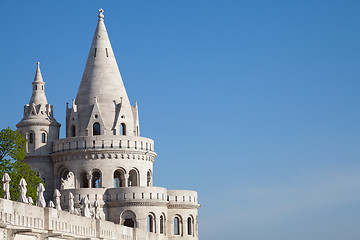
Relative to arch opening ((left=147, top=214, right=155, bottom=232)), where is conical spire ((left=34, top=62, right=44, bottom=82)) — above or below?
above

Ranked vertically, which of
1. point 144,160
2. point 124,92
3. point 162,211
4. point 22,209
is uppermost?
point 124,92

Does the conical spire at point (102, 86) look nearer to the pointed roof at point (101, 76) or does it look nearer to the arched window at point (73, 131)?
the pointed roof at point (101, 76)

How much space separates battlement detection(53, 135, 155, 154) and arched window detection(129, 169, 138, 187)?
237 cm

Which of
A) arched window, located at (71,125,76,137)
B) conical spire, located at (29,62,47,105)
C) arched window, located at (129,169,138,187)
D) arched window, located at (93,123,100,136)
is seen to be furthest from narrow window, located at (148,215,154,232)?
conical spire, located at (29,62,47,105)

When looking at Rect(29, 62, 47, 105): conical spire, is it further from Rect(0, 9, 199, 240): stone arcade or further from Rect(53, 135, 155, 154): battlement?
Rect(53, 135, 155, 154): battlement

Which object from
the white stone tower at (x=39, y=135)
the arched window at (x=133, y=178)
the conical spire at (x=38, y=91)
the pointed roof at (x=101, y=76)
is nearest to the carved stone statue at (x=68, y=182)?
the white stone tower at (x=39, y=135)

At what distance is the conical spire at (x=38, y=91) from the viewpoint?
73.2 m

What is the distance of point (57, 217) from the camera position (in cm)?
3834

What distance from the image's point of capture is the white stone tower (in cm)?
7169

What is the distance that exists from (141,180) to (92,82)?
11167mm

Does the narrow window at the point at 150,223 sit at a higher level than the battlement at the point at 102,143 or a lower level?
lower

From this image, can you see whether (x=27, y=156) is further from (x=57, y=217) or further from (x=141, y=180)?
(x=57, y=217)

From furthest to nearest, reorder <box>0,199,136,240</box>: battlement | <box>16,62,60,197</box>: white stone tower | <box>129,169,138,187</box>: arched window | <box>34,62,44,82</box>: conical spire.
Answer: <box>34,62,44,82</box>: conical spire
<box>16,62,60,197</box>: white stone tower
<box>129,169,138,187</box>: arched window
<box>0,199,136,240</box>: battlement

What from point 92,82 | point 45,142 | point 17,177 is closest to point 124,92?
point 92,82
